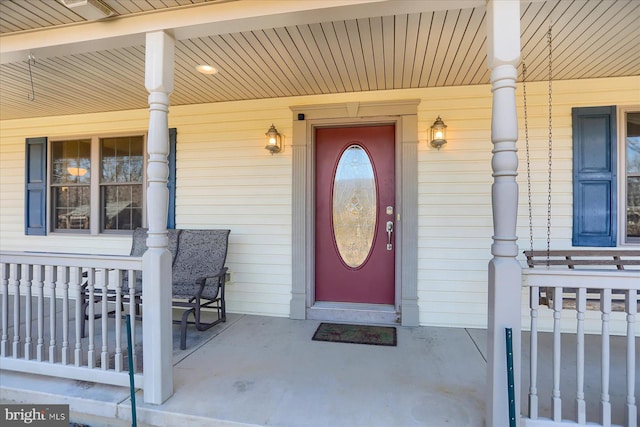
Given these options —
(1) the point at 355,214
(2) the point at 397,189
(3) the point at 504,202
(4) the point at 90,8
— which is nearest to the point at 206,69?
(4) the point at 90,8

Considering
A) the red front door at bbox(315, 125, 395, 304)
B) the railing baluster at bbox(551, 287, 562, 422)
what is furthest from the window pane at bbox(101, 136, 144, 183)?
the railing baluster at bbox(551, 287, 562, 422)

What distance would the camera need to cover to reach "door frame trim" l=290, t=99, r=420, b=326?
3.44 m

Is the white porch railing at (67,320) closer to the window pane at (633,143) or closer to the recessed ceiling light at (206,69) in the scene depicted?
the recessed ceiling light at (206,69)

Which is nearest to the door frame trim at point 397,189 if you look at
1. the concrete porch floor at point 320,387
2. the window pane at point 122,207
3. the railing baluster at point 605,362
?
the concrete porch floor at point 320,387

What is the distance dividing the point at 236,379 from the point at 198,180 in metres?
2.42

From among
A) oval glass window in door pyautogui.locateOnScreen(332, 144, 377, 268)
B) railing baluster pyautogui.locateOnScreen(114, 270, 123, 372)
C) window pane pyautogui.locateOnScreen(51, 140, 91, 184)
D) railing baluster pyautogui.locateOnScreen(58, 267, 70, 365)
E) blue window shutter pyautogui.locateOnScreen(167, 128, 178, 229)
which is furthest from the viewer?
window pane pyautogui.locateOnScreen(51, 140, 91, 184)

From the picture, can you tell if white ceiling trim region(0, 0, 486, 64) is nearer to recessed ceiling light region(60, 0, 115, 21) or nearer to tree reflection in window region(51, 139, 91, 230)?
recessed ceiling light region(60, 0, 115, 21)

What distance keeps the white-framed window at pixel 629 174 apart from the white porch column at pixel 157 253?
3.95 meters

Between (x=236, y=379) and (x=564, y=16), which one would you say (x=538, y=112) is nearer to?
(x=564, y=16)

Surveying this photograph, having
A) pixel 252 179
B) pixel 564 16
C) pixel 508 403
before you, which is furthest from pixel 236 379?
pixel 564 16

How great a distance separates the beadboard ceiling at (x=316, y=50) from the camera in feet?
6.88

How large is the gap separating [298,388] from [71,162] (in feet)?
14.2

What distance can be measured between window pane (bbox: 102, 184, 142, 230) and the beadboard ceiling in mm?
1085

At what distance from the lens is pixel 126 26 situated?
2.18 m
